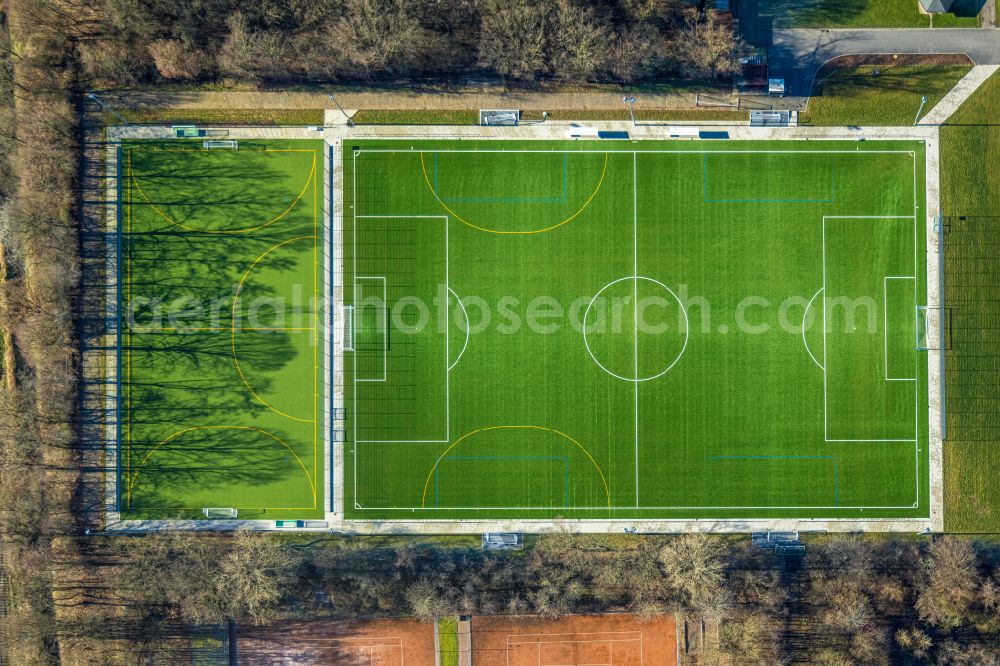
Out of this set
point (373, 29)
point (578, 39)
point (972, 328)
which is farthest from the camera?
point (972, 328)

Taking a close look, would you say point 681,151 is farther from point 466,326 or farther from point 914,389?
point 914,389

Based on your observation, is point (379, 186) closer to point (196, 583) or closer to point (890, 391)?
point (196, 583)

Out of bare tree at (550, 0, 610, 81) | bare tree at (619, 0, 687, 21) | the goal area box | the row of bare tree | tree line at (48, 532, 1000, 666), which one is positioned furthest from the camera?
the goal area box

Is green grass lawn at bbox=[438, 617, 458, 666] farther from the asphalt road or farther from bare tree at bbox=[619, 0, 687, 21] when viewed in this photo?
the asphalt road

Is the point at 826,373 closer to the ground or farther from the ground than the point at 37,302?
closer to the ground

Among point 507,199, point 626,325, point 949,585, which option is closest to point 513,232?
point 507,199

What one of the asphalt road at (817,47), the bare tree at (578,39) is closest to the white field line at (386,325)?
the bare tree at (578,39)

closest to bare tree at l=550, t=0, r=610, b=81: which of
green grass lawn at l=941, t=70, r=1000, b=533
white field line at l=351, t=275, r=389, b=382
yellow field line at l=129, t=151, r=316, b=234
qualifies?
yellow field line at l=129, t=151, r=316, b=234
